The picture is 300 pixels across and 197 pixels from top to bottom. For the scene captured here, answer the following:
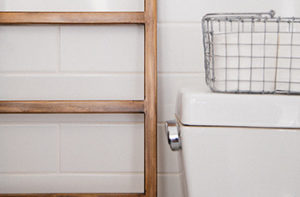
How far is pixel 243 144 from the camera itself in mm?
542

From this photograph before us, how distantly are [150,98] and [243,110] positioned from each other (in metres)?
0.33

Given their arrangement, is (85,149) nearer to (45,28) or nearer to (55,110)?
(55,110)

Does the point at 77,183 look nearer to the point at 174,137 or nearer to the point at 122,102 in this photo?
the point at 122,102

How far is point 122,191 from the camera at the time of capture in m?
0.90

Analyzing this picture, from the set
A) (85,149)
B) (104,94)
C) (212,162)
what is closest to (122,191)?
(85,149)

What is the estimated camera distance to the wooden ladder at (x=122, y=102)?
0.82 m

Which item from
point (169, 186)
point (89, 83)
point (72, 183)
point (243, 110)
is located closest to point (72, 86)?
point (89, 83)

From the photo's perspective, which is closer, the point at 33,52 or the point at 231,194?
the point at 231,194

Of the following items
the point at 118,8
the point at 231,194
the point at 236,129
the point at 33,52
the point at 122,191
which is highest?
the point at 118,8

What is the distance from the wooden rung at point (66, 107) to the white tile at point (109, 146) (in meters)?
0.10

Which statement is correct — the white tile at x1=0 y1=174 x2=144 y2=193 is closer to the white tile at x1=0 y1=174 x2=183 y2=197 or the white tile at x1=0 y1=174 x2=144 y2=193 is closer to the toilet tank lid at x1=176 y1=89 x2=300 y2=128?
the white tile at x1=0 y1=174 x2=183 y2=197

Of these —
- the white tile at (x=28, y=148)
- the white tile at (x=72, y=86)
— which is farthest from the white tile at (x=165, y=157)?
the white tile at (x=28, y=148)

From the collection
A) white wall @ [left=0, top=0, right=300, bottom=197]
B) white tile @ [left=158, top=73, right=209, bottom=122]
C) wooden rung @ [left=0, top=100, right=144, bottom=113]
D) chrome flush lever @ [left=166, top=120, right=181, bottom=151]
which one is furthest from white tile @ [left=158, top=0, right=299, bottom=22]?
chrome flush lever @ [left=166, top=120, right=181, bottom=151]

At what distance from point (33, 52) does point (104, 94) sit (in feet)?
0.76
